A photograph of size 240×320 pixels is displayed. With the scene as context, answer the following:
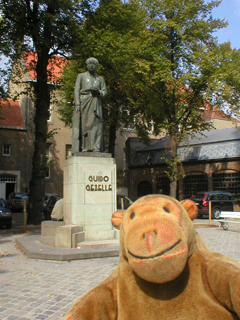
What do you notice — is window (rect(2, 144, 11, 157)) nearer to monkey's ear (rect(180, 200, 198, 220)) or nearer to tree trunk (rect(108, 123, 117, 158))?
tree trunk (rect(108, 123, 117, 158))

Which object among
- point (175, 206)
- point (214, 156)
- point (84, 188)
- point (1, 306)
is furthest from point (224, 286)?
point (214, 156)

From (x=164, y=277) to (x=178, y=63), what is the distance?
876 inches

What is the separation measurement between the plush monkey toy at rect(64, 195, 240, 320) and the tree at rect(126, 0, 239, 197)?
19507mm

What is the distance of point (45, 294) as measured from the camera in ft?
18.0

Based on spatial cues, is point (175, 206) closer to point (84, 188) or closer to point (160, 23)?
point (84, 188)

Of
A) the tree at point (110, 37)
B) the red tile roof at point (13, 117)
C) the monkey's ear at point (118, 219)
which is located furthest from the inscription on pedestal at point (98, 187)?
the red tile roof at point (13, 117)

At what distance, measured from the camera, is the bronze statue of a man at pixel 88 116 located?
10.0 meters

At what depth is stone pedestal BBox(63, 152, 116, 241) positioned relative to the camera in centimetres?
949

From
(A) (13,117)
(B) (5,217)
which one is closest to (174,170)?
(B) (5,217)

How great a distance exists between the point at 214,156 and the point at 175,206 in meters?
29.2

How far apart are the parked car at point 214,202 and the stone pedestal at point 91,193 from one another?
44.7 ft

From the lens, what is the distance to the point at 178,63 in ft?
74.6

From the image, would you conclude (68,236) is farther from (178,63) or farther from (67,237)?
(178,63)

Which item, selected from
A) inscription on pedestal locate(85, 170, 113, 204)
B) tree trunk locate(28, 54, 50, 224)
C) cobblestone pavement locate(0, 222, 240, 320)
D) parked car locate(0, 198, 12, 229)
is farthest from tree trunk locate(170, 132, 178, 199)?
inscription on pedestal locate(85, 170, 113, 204)
